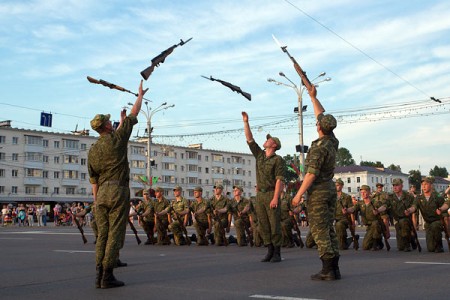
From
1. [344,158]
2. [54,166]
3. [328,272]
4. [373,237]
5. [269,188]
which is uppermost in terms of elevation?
[344,158]

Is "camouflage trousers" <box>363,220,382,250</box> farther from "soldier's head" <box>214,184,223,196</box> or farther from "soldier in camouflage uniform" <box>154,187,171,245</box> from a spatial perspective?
"soldier in camouflage uniform" <box>154,187,171,245</box>

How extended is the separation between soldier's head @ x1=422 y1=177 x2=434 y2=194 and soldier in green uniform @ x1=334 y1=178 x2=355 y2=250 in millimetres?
2004

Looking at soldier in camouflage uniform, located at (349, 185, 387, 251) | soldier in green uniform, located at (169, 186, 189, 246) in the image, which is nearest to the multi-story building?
soldier in green uniform, located at (169, 186, 189, 246)

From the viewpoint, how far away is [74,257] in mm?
11750

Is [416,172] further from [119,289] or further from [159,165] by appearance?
[119,289]

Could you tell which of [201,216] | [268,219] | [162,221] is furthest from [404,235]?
[162,221]

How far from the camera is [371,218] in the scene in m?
13.9

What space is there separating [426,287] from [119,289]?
3.76m

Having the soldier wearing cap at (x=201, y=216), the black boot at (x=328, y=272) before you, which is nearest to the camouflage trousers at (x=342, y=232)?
the soldier wearing cap at (x=201, y=216)

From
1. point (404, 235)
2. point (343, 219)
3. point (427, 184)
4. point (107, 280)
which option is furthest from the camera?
point (343, 219)

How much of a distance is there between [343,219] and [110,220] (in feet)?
Answer: 26.6

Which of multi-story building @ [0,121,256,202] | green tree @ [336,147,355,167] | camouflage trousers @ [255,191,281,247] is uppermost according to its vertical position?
green tree @ [336,147,355,167]

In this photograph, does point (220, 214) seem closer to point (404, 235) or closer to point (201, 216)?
point (201, 216)

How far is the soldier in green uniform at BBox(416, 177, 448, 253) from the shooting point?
12375mm
